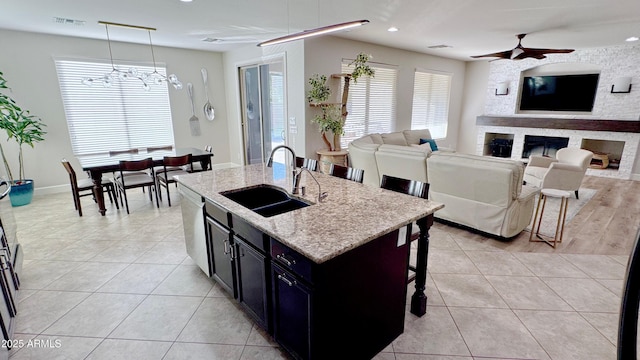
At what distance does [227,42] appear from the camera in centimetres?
541

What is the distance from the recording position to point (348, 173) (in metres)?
2.78

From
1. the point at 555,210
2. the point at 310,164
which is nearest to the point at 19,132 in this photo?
the point at 310,164

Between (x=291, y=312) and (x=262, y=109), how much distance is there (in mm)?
4899

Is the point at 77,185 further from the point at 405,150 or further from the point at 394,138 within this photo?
the point at 394,138

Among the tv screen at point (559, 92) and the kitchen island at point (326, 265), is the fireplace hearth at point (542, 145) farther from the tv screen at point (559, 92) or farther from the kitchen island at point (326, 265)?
the kitchen island at point (326, 265)

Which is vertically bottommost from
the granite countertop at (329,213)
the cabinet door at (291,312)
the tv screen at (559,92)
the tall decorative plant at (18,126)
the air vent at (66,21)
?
the cabinet door at (291,312)

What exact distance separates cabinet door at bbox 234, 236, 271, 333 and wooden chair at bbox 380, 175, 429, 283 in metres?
0.97

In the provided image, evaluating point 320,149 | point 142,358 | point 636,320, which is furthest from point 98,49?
point 636,320

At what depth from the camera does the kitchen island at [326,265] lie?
1.53 meters

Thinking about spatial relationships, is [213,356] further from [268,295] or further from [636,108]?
[636,108]

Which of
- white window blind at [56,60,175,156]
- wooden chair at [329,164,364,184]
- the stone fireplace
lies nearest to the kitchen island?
wooden chair at [329,164,364,184]

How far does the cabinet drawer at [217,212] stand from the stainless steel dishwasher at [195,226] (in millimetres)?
91

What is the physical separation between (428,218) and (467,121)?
752cm

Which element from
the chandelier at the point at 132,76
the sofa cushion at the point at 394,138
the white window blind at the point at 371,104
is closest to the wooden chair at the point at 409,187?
the white window blind at the point at 371,104
